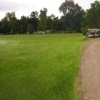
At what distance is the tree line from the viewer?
119875 mm

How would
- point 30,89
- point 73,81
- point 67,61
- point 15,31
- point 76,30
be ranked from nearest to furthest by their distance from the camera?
1. point 30,89
2. point 73,81
3. point 67,61
4. point 76,30
5. point 15,31

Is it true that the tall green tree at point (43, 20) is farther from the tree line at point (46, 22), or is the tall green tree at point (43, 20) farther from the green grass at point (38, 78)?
the green grass at point (38, 78)

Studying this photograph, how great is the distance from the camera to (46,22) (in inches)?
4668

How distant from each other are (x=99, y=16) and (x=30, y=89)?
270 ft

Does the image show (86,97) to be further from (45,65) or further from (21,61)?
(21,61)

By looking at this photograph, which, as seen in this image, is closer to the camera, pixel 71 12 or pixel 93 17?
pixel 93 17

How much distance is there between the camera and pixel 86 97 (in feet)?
43.0

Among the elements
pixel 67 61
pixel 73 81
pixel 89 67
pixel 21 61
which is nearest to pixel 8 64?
pixel 21 61

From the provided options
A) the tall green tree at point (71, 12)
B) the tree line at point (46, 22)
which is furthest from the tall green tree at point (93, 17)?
the tall green tree at point (71, 12)

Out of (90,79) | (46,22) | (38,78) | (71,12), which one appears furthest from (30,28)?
(90,79)

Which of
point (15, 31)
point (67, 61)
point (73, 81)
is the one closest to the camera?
point (73, 81)

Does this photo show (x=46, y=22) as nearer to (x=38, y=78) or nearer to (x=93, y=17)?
(x=93, y=17)

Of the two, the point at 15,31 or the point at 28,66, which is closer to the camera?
the point at 28,66

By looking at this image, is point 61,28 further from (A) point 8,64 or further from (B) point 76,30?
(A) point 8,64
